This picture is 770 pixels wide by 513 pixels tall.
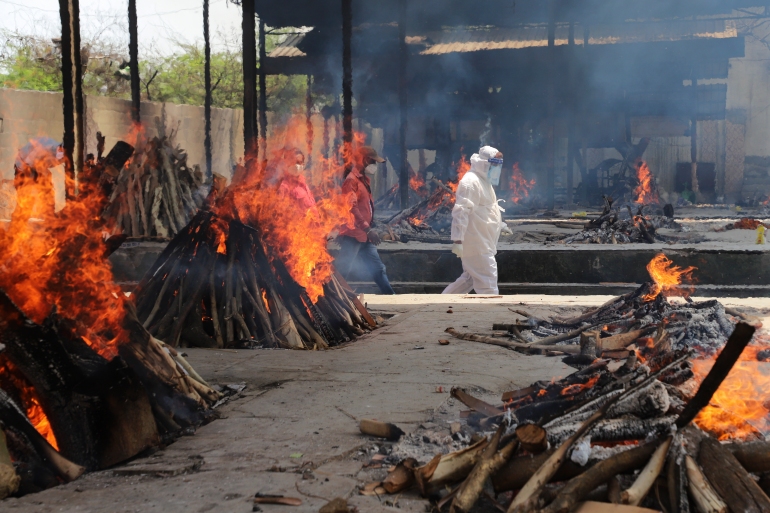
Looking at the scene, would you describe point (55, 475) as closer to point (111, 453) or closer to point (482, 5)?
point (111, 453)

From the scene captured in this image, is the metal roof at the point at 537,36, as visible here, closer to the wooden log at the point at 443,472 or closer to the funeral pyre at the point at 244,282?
the funeral pyre at the point at 244,282

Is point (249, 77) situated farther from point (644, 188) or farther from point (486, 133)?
point (644, 188)

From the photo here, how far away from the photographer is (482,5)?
71.9 feet

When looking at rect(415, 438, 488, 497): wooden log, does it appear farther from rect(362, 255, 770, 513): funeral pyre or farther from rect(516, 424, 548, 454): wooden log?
rect(516, 424, 548, 454): wooden log

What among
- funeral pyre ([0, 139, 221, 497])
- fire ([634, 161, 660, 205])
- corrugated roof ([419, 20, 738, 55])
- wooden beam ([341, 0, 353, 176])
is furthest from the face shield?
fire ([634, 161, 660, 205])

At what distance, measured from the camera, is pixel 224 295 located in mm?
6723

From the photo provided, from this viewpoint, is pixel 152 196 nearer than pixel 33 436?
No

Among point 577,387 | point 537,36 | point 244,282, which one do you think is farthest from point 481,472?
point 537,36

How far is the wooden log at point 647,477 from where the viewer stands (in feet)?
8.89

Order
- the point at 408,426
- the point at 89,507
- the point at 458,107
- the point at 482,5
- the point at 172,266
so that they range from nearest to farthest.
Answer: the point at 89,507
the point at 408,426
the point at 172,266
the point at 482,5
the point at 458,107

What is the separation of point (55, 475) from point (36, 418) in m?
0.45

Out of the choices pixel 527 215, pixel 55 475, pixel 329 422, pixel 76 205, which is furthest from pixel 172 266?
pixel 527 215

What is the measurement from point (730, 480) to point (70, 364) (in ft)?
9.32

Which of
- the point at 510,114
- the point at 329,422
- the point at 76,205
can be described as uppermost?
the point at 510,114
